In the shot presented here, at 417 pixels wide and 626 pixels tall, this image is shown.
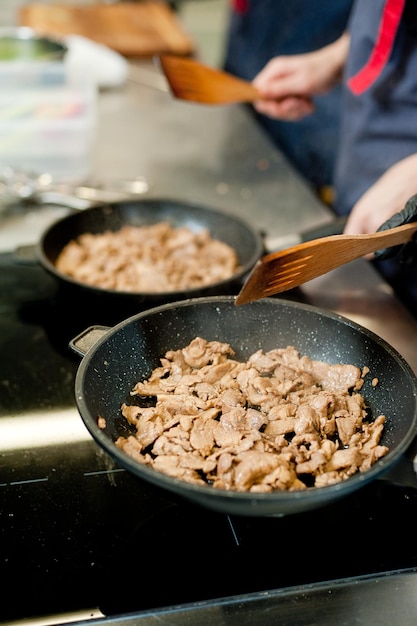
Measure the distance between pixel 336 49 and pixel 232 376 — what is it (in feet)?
4.10

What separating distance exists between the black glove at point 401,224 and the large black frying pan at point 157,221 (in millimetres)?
267

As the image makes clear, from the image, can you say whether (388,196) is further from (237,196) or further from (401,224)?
(237,196)

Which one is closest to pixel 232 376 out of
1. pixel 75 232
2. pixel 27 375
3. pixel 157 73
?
pixel 27 375

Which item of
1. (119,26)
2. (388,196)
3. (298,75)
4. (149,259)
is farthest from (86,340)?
(119,26)

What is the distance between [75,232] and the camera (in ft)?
5.29

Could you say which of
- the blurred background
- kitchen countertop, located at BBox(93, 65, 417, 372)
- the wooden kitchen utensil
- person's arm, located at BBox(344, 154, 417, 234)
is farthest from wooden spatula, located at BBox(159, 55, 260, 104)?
the blurred background

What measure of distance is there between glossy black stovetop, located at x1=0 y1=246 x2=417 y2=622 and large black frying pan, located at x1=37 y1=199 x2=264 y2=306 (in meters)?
0.39

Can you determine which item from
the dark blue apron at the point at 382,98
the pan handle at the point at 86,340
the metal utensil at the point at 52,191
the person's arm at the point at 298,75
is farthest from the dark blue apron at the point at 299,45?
the pan handle at the point at 86,340

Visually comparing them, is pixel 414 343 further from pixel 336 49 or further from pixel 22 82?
pixel 22 82

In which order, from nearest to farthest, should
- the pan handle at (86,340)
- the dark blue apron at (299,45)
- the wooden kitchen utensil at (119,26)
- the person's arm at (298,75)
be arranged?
the pan handle at (86,340)
the person's arm at (298,75)
the dark blue apron at (299,45)
the wooden kitchen utensil at (119,26)

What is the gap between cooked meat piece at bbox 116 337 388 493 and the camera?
905 millimetres

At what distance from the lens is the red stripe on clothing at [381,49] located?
59.7 inches

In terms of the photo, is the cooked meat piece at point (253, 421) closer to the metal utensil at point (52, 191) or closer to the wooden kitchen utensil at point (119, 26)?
the metal utensil at point (52, 191)

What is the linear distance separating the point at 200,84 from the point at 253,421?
42.9 inches
